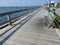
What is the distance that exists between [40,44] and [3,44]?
1632 millimetres

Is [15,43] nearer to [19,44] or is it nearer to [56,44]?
[19,44]

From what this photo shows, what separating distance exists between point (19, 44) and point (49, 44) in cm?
136

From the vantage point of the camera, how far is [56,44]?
868 cm

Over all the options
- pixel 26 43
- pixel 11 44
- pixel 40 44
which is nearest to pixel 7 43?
pixel 11 44

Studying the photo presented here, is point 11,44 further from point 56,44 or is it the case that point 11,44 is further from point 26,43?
point 56,44

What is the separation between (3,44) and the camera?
8266 mm

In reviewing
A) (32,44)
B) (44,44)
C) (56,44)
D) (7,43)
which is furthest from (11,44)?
(56,44)

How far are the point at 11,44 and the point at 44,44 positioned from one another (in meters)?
1.47

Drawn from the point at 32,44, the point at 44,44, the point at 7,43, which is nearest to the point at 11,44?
the point at 7,43

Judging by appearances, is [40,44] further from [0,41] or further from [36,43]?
[0,41]

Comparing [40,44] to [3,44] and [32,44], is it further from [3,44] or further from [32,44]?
[3,44]

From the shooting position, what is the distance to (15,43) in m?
8.54

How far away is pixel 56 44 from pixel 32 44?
112 centimetres

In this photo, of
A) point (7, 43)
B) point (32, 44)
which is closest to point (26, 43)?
point (32, 44)
